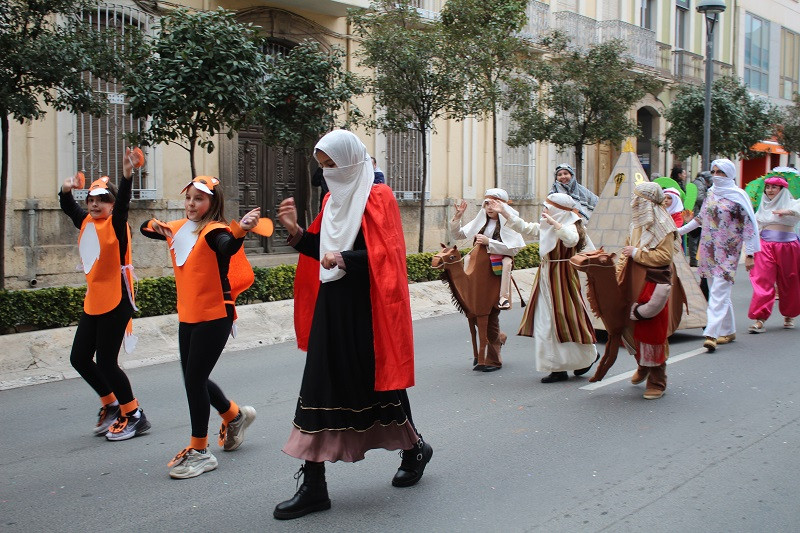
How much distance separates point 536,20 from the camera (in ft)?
75.7

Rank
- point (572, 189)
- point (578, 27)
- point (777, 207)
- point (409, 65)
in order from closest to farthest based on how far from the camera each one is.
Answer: point (777, 207), point (572, 189), point (409, 65), point (578, 27)

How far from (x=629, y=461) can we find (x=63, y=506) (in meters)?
Answer: 3.29

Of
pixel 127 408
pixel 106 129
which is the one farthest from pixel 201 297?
pixel 106 129

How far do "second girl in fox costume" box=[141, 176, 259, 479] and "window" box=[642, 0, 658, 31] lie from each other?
26034mm

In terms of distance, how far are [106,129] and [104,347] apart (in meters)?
8.85

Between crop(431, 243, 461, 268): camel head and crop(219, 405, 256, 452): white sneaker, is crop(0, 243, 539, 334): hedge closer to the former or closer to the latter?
crop(431, 243, 461, 268): camel head

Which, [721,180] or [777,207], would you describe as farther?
[777,207]

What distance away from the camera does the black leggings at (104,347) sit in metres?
5.84

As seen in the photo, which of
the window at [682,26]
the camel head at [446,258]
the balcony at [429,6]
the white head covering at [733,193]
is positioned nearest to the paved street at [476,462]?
the camel head at [446,258]

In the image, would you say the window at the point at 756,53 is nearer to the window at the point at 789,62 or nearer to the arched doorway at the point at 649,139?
the window at the point at 789,62

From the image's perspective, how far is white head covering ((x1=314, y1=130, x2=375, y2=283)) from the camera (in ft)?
14.4

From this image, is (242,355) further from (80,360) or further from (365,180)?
(365,180)

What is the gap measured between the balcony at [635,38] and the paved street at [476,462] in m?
19.4

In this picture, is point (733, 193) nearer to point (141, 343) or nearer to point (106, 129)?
point (141, 343)
